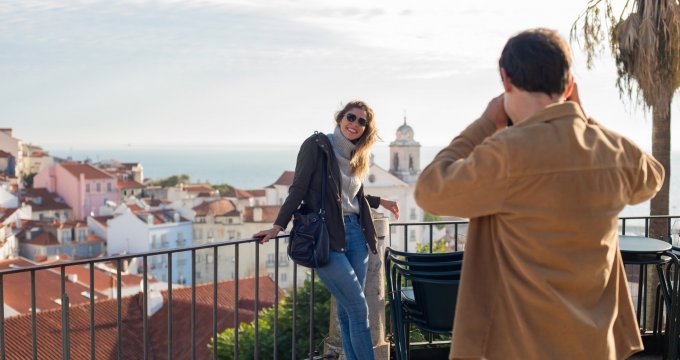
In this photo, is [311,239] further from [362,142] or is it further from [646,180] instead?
[646,180]

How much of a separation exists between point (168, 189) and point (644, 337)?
4297 inches

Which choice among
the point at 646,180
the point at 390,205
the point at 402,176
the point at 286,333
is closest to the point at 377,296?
the point at 390,205

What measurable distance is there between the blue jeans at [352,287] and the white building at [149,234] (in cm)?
7507

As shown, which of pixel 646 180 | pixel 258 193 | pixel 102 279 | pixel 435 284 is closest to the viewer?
pixel 646 180

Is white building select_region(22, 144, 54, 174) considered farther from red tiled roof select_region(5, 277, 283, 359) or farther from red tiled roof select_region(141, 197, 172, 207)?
red tiled roof select_region(5, 277, 283, 359)

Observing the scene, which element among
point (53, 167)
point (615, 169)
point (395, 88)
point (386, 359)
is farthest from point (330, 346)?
point (395, 88)

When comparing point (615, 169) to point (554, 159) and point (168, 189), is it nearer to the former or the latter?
point (554, 159)

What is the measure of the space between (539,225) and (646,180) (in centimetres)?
41

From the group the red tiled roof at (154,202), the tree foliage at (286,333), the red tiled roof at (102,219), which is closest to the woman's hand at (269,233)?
the tree foliage at (286,333)

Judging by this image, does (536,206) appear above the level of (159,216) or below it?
above

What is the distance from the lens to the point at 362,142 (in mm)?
4391

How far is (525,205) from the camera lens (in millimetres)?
1992

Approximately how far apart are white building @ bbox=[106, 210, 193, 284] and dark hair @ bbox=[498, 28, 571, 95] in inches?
3052

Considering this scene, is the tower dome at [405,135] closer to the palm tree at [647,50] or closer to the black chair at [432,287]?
the palm tree at [647,50]
